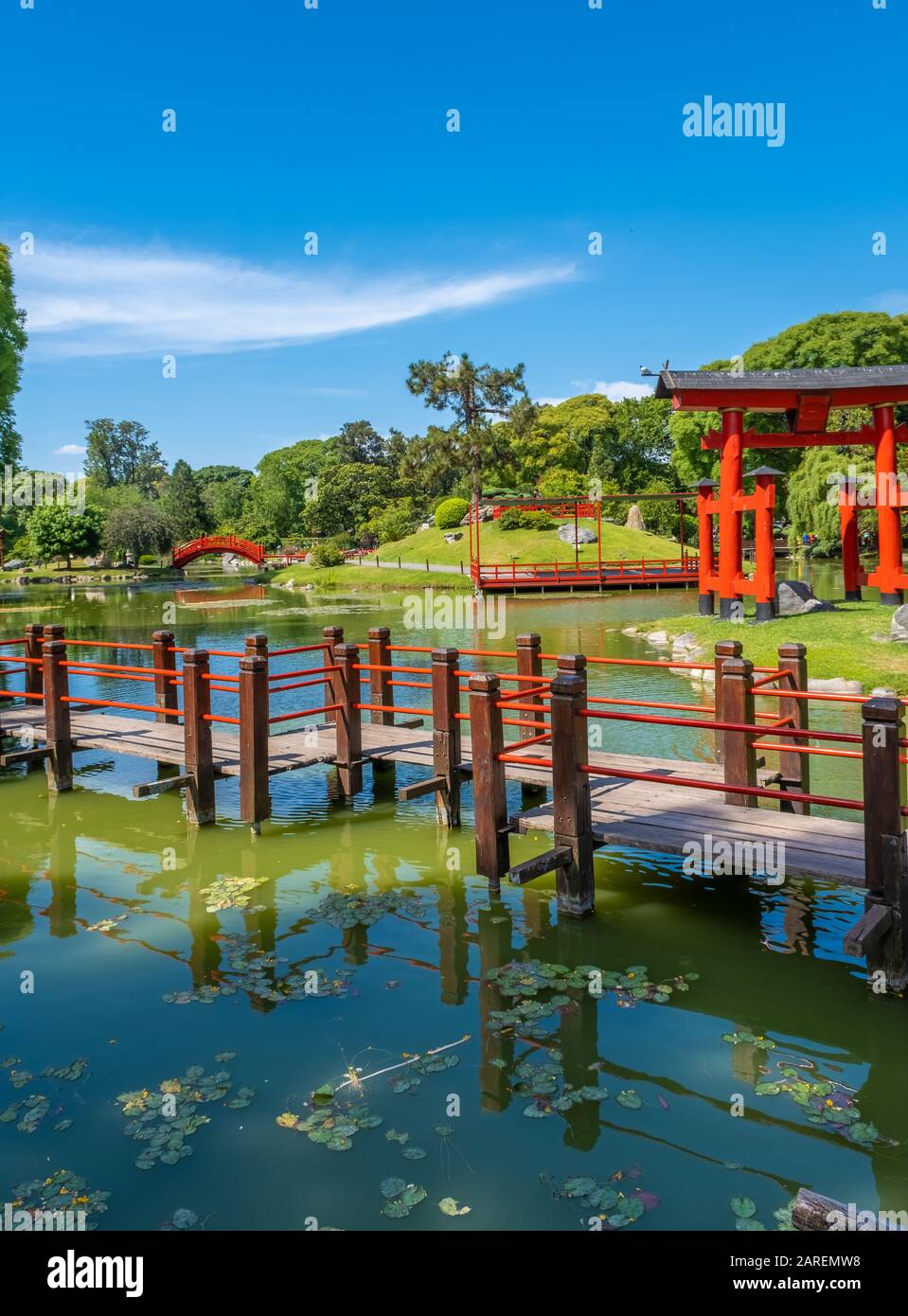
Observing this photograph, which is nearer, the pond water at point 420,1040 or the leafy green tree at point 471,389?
the pond water at point 420,1040

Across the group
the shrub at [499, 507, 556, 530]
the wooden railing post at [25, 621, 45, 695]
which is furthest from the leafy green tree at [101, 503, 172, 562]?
the wooden railing post at [25, 621, 45, 695]

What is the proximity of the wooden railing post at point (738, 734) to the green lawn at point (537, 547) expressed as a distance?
3744 cm

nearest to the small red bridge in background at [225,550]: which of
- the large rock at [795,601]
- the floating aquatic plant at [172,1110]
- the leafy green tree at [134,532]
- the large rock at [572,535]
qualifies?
the leafy green tree at [134,532]

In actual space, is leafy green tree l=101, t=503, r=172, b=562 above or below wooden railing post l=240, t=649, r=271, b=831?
above

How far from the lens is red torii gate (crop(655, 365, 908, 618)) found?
20516 millimetres

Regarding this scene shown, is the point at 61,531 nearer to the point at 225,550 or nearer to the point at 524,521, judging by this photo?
the point at 225,550

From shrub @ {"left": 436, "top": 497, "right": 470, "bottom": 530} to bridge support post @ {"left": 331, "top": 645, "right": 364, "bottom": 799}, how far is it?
4416 centimetres

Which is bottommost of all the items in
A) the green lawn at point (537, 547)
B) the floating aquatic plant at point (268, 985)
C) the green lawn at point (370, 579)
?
the floating aquatic plant at point (268, 985)

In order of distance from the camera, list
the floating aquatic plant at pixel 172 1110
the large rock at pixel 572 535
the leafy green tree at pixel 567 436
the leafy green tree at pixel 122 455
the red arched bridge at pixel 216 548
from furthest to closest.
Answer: the leafy green tree at pixel 122 455 → the leafy green tree at pixel 567 436 → the red arched bridge at pixel 216 548 → the large rock at pixel 572 535 → the floating aquatic plant at pixel 172 1110

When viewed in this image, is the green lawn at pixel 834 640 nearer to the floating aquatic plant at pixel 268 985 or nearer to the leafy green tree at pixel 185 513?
the floating aquatic plant at pixel 268 985

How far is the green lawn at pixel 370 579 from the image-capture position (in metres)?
44.6

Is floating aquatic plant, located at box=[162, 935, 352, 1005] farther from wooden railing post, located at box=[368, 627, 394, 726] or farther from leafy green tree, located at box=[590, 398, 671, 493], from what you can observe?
leafy green tree, located at box=[590, 398, 671, 493]

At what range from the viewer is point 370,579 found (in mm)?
48344

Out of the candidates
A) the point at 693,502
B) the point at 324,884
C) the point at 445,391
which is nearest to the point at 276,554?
the point at 445,391
